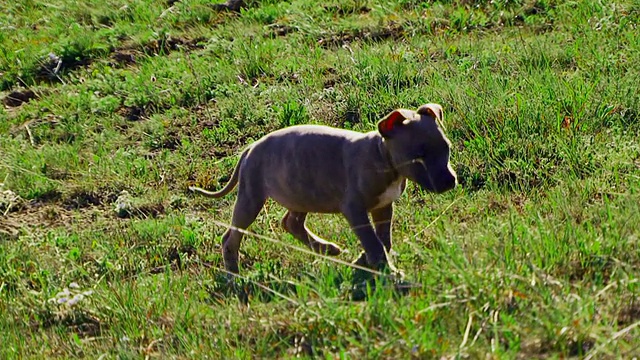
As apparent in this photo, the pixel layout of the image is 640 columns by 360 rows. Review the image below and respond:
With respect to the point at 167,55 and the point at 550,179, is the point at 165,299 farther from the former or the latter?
the point at 167,55

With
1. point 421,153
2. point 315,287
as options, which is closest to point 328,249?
point 421,153

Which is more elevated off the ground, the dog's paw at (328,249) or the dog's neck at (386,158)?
the dog's neck at (386,158)

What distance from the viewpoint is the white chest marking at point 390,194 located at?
6828 millimetres

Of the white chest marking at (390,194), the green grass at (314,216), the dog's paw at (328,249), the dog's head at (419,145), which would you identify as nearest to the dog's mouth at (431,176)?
the dog's head at (419,145)

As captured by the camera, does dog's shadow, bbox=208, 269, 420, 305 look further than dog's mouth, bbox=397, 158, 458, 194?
No

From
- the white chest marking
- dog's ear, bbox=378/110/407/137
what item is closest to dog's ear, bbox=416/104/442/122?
dog's ear, bbox=378/110/407/137

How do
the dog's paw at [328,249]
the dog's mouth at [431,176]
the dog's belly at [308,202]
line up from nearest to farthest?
the dog's mouth at [431,176] < the dog's belly at [308,202] < the dog's paw at [328,249]

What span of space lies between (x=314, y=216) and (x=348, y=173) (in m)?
1.62

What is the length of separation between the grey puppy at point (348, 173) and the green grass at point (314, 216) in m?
0.23

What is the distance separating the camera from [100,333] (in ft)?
22.0

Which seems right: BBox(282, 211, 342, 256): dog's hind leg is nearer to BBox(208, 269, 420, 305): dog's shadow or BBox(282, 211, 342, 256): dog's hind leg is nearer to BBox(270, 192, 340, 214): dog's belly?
BBox(270, 192, 340, 214): dog's belly

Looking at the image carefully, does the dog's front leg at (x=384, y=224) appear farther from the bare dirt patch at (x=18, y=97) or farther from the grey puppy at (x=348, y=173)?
the bare dirt patch at (x=18, y=97)

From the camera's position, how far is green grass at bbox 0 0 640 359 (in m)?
5.47

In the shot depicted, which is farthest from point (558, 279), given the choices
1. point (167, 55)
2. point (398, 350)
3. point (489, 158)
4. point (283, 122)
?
point (167, 55)
